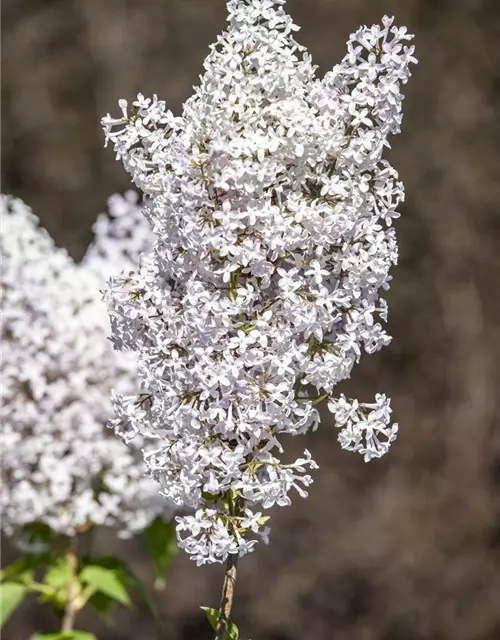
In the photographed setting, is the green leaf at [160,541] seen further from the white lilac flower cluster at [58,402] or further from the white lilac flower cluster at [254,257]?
the white lilac flower cluster at [254,257]

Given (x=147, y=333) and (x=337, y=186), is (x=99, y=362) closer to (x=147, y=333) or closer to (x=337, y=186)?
(x=147, y=333)

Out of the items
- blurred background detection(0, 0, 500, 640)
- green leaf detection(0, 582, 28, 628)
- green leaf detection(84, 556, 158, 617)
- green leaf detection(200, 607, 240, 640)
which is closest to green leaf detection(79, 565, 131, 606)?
green leaf detection(84, 556, 158, 617)

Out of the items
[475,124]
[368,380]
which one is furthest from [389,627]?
[475,124]

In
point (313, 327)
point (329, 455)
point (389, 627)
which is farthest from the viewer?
point (329, 455)

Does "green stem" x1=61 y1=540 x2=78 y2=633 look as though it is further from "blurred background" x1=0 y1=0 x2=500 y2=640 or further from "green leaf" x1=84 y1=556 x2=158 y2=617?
"blurred background" x1=0 y1=0 x2=500 y2=640

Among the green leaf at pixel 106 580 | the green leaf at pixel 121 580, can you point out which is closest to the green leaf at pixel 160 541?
the green leaf at pixel 121 580

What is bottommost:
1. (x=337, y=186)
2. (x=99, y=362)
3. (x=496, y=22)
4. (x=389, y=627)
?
(x=337, y=186)

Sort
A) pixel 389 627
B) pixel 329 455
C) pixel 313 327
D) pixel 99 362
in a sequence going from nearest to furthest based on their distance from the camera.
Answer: pixel 313 327
pixel 99 362
pixel 389 627
pixel 329 455

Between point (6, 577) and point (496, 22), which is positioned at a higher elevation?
point (496, 22)
